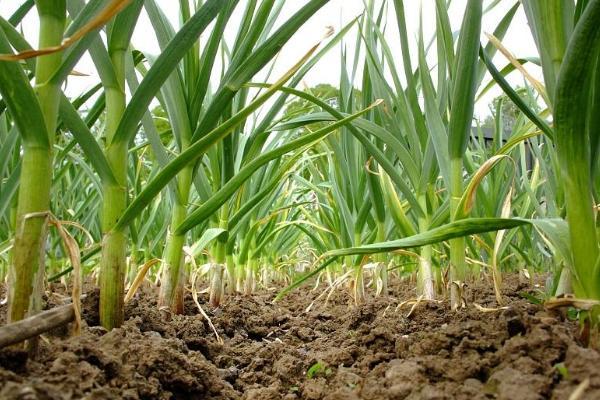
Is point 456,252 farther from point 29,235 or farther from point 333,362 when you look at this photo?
point 29,235

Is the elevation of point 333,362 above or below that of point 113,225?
below

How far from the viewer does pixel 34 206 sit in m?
0.52

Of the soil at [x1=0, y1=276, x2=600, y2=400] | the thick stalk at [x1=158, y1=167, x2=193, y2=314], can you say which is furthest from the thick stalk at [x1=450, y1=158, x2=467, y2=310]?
the thick stalk at [x1=158, y1=167, x2=193, y2=314]

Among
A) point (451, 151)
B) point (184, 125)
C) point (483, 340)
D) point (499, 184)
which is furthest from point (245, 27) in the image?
point (499, 184)

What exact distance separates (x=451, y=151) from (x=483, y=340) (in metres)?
0.38

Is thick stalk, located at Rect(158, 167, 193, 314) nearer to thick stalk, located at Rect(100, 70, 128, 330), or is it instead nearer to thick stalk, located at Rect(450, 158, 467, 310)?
thick stalk, located at Rect(100, 70, 128, 330)

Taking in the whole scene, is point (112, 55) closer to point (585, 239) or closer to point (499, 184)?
point (585, 239)

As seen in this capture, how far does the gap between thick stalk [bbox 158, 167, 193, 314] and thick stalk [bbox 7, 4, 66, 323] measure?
400 millimetres

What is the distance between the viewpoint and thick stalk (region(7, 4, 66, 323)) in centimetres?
52

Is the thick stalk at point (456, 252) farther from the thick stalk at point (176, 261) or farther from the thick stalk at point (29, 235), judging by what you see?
the thick stalk at point (29, 235)

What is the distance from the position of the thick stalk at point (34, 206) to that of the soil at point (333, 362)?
55 mm

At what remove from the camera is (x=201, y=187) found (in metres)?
1.08

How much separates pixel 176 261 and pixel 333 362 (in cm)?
34

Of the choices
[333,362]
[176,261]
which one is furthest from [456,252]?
[176,261]
